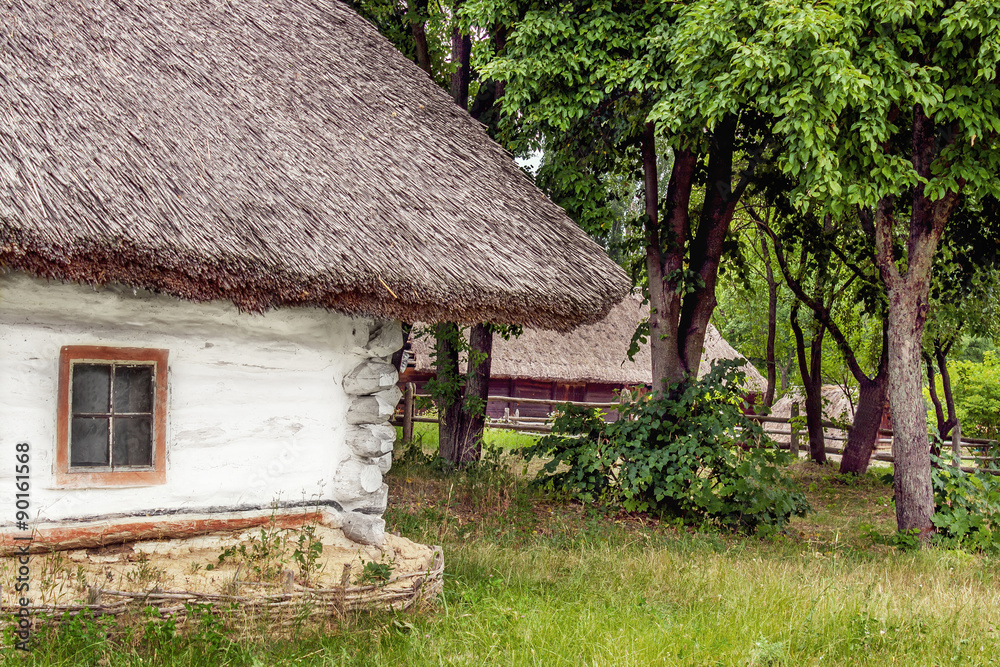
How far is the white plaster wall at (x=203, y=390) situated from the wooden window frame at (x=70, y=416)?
0.11 ft

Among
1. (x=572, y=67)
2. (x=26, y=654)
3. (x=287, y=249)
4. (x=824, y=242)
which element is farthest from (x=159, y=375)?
(x=824, y=242)

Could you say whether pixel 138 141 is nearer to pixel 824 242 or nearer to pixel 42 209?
pixel 42 209

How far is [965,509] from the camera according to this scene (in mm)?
5898

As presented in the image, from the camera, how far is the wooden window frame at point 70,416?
402 cm

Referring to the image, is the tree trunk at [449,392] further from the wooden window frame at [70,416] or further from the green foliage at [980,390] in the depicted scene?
the green foliage at [980,390]

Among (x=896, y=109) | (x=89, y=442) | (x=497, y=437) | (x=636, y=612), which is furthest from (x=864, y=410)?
(x=89, y=442)

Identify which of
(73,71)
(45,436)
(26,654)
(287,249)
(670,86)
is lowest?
(26,654)

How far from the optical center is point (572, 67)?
20.4ft

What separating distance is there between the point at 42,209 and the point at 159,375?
1.22 meters

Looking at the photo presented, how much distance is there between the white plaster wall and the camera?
3.95 m

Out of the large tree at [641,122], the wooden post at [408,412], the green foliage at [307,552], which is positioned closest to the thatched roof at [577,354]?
the wooden post at [408,412]

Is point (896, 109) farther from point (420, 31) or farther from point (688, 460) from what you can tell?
point (420, 31)

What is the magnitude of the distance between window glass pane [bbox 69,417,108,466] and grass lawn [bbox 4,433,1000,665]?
1095 mm

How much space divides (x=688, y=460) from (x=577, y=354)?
27.9 ft
